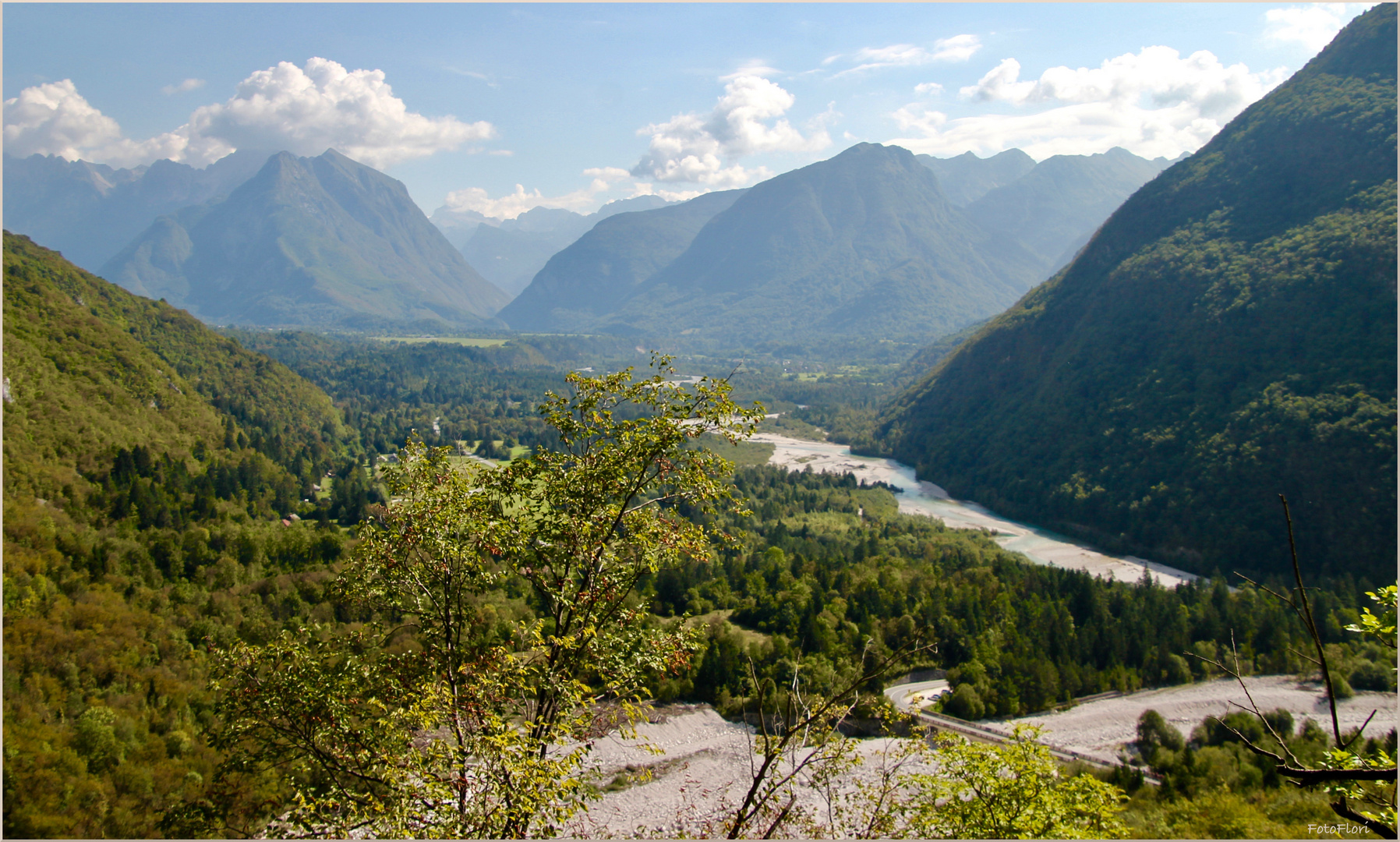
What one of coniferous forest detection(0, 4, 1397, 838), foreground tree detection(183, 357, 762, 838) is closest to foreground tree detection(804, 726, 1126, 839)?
coniferous forest detection(0, 4, 1397, 838)

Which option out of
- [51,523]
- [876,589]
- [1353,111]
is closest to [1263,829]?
[876,589]

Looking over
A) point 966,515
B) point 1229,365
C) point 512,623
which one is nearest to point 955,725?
point 512,623

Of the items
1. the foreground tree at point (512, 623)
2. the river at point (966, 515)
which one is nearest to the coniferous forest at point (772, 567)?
the foreground tree at point (512, 623)

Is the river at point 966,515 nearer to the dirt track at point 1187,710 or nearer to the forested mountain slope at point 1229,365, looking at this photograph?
the forested mountain slope at point 1229,365

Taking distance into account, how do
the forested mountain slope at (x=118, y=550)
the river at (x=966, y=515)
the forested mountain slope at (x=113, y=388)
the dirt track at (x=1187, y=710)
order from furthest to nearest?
the river at (x=966, y=515) < the forested mountain slope at (x=113, y=388) < the dirt track at (x=1187, y=710) < the forested mountain slope at (x=118, y=550)

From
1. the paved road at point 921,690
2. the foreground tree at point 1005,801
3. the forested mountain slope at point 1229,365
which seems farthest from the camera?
the forested mountain slope at point 1229,365
